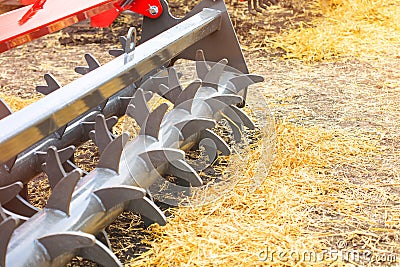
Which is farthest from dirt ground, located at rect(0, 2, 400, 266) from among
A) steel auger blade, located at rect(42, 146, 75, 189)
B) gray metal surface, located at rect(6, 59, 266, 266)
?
steel auger blade, located at rect(42, 146, 75, 189)

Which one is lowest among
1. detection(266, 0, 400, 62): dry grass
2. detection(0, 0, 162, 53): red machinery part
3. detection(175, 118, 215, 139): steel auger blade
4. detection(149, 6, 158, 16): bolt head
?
detection(266, 0, 400, 62): dry grass

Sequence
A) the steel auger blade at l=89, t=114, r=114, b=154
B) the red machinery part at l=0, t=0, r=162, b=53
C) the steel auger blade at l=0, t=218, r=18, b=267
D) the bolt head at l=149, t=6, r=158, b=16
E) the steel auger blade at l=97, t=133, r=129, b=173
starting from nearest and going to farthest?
the steel auger blade at l=0, t=218, r=18, b=267 → the steel auger blade at l=97, t=133, r=129, b=173 → the steel auger blade at l=89, t=114, r=114, b=154 → the red machinery part at l=0, t=0, r=162, b=53 → the bolt head at l=149, t=6, r=158, b=16

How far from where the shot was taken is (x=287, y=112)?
351 centimetres

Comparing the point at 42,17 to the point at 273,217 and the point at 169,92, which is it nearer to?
the point at 169,92

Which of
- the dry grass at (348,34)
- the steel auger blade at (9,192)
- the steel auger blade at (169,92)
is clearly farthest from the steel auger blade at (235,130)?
the dry grass at (348,34)

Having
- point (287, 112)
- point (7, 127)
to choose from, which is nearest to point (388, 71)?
point (287, 112)

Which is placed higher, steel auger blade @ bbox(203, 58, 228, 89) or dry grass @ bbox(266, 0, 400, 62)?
steel auger blade @ bbox(203, 58, 228, 89)

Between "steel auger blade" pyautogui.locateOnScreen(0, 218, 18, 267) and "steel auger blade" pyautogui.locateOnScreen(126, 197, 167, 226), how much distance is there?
0.57 metres

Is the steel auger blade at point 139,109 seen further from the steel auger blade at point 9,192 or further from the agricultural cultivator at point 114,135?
the steel auger blade at point 9,192

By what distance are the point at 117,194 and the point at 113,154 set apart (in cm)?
18

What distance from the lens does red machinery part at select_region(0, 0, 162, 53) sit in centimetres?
237

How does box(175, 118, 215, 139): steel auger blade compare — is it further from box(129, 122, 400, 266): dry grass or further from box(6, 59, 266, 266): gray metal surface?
box(129, 122, 400, 266): dry grass

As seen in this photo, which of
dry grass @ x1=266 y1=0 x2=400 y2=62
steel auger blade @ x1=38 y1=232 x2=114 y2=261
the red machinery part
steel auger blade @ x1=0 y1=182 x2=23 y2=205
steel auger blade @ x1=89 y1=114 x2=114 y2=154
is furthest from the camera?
dry grass @ x1=266 y1=0 x2=400 y2=62

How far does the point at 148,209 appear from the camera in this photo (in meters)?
2.18
